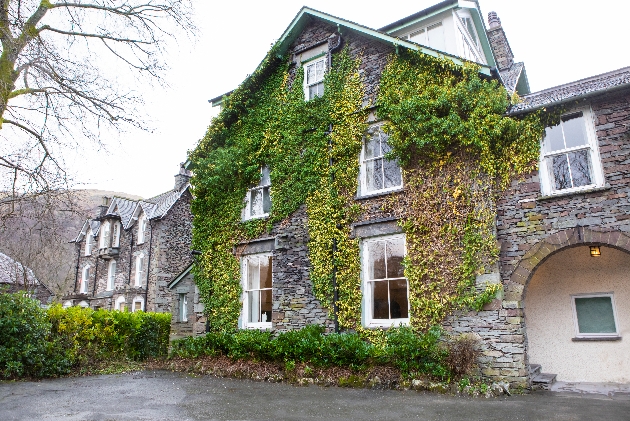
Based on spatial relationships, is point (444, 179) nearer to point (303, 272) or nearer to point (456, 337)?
point (456, 337)

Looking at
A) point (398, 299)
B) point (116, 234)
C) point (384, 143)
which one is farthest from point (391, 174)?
point (116, 234)

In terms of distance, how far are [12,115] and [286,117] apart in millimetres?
6729

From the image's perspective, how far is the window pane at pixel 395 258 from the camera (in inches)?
410

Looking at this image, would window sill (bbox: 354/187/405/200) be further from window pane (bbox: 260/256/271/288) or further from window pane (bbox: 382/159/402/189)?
window pane (bbox: 260/256/271/288)

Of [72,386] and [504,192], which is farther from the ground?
[504,192]

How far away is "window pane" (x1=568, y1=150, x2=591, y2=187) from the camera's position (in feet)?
30.2

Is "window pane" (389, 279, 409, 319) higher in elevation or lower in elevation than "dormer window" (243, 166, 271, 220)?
lower

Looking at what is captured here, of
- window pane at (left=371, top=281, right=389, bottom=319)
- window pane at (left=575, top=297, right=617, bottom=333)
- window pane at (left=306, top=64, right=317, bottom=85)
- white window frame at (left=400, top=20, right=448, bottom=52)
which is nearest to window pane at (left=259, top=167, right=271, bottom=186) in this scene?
window pane at (left=306, top=64, right=317, bottom=85)

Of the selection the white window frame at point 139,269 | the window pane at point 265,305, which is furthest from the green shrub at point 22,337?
the white window frame at point 139,269

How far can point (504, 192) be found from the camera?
9680 mm

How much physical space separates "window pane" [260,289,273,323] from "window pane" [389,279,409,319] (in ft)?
11.8

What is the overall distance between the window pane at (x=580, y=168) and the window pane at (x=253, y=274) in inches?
329

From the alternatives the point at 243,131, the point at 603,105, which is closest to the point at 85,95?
the point at 243,131

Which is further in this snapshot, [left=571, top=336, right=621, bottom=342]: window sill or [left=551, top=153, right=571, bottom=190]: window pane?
[left=571, top=336, right=621, bottom=342]: window sill
